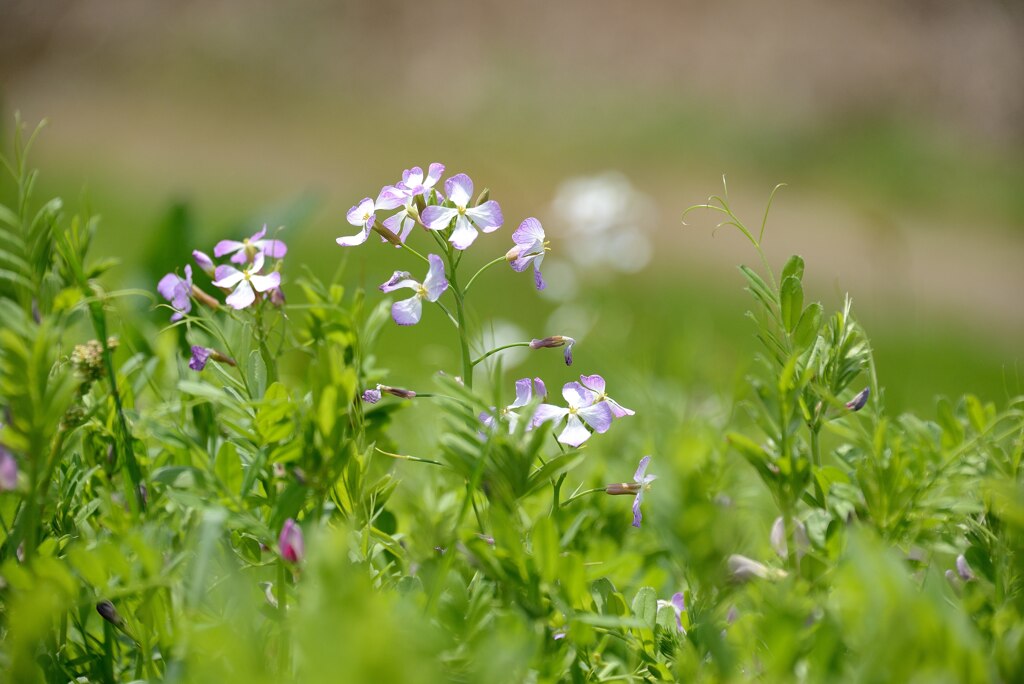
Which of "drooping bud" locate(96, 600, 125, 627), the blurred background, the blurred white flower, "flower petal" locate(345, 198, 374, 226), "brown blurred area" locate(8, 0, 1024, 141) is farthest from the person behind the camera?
"brown blurred area" locate(8, 0, 1024, 141)

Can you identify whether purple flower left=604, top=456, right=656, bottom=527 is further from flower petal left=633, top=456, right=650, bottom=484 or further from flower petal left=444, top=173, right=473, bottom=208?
flower petal left=444, top=173, right=473, bottom=208

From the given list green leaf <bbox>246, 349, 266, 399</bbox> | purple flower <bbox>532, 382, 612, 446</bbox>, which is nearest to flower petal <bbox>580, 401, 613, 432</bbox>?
purple flower <bbox>532, 382, 612, 446</bbox>

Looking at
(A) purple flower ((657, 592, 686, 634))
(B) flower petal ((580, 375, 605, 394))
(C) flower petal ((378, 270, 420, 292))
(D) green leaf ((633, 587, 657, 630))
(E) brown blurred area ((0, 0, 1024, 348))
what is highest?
(C) flower petal ((378, 270, 420, 292))

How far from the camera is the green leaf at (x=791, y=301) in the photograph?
57 cm

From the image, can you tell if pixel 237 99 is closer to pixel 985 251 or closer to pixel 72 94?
pixel 72 94

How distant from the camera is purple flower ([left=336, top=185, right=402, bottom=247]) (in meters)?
0.60

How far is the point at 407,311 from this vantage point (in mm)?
581

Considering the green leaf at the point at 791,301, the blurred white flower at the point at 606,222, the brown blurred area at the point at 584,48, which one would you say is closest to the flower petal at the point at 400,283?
the green leaf at the point at 791,301

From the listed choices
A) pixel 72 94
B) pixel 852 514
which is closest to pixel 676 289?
pixel 852 514

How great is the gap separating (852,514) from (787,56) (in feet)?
34.3

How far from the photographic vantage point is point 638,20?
421 inches

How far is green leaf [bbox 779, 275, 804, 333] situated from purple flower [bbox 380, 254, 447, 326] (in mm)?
210

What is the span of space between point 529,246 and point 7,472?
1.09ft

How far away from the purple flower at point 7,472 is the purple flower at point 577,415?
0.29 metres
